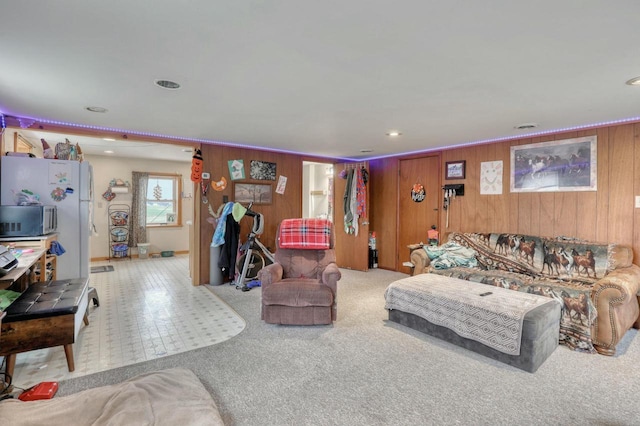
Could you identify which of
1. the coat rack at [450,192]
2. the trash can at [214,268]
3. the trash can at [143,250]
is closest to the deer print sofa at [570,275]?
the coat rack at [450,192]

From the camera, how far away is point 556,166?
3.97 meters

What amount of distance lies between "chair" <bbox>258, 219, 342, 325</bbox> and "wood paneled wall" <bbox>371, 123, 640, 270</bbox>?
2.41 metres

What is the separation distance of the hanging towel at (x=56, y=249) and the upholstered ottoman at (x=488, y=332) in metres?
3.72

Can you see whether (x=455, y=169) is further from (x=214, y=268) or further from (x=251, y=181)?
(x=214, y=268)

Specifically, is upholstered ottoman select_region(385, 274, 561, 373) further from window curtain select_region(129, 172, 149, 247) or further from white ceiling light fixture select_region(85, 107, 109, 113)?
window curtain select_region(129, 172, 149, 247)

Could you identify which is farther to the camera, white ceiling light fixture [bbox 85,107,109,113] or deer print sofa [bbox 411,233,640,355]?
white ceiling light fixture [bbox 85,107,109,113]

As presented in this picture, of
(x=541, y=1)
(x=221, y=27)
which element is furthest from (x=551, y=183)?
(x=221, y=27)

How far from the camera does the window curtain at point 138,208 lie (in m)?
7.30

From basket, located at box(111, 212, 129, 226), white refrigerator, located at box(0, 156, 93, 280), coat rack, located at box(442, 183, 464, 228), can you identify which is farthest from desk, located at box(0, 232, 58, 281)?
coat rack, located at box(442, 183, 464, 228)

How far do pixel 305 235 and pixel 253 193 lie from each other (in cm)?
195

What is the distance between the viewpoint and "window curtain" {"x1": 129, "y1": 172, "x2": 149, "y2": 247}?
730 centimetres

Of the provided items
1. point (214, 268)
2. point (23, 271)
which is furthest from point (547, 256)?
point (23, 271)

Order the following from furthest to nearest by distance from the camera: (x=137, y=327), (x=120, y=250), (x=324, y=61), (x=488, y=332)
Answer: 1. (x=120, y=250)
2. (x=137, y=327)
3. (x=488, y=332)
4. (x=324, y=61)

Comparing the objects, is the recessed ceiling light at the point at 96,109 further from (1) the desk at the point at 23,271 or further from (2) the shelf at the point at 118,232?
(2) the shelf at the point at 118,232
